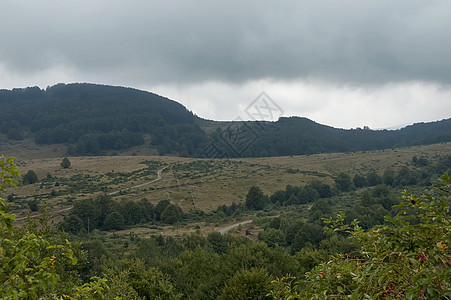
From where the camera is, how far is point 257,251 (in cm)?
2341

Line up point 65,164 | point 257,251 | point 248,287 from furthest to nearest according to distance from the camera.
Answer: point 65,164
point 257,251
point 248,287

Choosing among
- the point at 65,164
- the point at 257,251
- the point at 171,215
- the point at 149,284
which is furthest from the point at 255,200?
the point at 65,164

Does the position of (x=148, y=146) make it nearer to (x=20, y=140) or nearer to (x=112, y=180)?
(x=20, y=140)

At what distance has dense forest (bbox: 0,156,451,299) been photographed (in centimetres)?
409

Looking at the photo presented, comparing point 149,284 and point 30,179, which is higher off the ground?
point 30,179

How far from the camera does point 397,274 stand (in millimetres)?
4199

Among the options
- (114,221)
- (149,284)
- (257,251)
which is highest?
(257,251)

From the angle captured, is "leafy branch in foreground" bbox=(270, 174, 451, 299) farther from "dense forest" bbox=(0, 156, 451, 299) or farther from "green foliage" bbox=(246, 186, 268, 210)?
"green foliage" bbox=(246, 186, 268, 210)

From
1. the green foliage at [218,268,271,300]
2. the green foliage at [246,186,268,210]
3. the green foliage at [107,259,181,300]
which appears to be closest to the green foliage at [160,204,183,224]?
the green foliage at [246,186,268,210]

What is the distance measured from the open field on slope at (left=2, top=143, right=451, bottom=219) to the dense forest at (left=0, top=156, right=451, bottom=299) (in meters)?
7.60

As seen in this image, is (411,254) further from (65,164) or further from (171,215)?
(65,164)

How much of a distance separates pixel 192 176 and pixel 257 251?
69.3 m

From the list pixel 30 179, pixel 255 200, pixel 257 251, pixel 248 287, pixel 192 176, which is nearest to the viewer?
pixel 248 287

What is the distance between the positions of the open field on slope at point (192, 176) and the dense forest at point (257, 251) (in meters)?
7.60
